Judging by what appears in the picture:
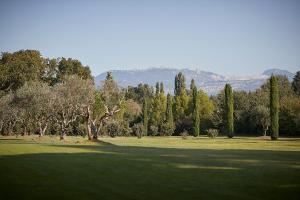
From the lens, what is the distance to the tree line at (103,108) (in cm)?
5859

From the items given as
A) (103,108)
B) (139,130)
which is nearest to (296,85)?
(139,130)

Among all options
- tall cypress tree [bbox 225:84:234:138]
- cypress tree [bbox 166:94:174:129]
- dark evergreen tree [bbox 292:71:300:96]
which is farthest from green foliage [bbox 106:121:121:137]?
dark evergreen tree [bbox 292:71:300:96]

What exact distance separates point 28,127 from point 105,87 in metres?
27.7

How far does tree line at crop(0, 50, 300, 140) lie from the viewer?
5859cm

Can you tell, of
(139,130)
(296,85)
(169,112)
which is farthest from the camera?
(296,85)

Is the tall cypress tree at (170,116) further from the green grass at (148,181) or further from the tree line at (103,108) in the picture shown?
the green grass at (148,181)

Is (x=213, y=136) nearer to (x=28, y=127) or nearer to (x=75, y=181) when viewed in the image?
(x=28, y=127)

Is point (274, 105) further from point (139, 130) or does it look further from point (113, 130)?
point (113, 130)

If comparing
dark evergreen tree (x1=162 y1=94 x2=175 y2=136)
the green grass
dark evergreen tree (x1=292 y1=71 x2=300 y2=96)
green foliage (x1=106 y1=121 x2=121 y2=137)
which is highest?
dark evergreen tree (x1=292 y1=71 x2=300 y2=96)

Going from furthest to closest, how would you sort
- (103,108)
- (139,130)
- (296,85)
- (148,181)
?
(296,85), (139,130), (103,108), (148,181)

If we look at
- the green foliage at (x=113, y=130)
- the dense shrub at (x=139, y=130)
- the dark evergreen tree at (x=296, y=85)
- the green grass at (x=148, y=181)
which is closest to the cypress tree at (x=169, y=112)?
the dense shrub at (x=139, y=130)

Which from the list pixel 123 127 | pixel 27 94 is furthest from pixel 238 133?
pixel 27 94

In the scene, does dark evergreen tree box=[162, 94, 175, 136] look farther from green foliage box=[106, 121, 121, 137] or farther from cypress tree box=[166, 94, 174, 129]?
green foliage box=[106, 121, 121, 137]

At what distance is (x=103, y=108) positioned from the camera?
7419 centimetres
